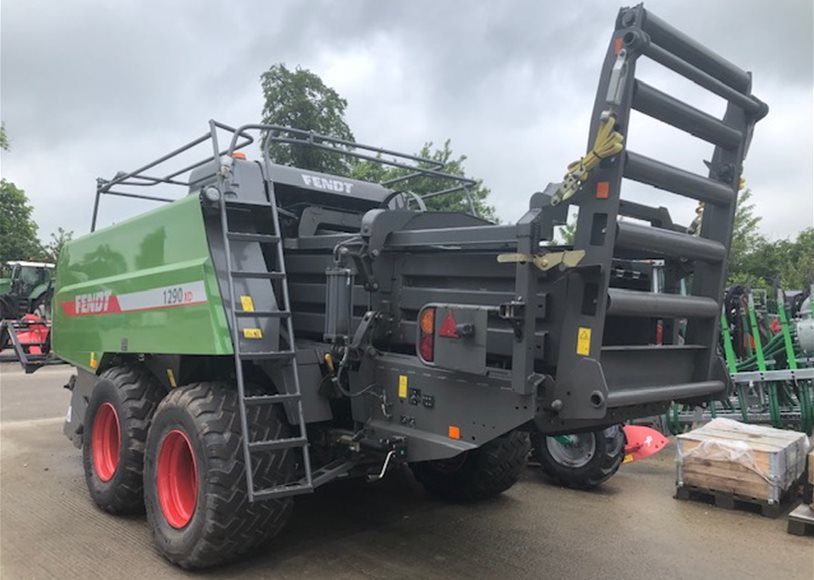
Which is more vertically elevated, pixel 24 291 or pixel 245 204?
pixel 245 204

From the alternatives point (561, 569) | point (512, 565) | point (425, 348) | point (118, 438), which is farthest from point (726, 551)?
point (118, 438)

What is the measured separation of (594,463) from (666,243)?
3063mm

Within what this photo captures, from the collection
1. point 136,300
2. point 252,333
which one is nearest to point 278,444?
point 252,333

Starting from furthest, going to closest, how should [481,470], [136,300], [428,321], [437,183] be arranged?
[437,183] < [481,470] < [136,300] < [428,321]

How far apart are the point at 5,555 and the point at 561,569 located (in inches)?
136

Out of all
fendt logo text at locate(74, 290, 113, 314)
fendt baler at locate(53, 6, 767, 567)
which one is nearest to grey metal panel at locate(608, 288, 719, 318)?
fendt baler at locate(53, 6, 767, 567)

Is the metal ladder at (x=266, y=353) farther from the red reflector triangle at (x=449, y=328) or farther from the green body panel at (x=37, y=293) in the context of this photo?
the green body panel at (x=37, y=293)

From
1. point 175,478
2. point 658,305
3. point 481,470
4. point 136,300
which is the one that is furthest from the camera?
point 481,470

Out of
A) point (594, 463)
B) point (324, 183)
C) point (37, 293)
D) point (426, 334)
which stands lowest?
point (594, 463)

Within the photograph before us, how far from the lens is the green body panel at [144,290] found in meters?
3.92

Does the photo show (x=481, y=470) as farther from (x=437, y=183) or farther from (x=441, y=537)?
(x=437, y=183)

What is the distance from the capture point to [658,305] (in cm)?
313

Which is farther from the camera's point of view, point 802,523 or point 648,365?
point 802,523

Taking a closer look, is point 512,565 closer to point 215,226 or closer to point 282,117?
point 215,226
